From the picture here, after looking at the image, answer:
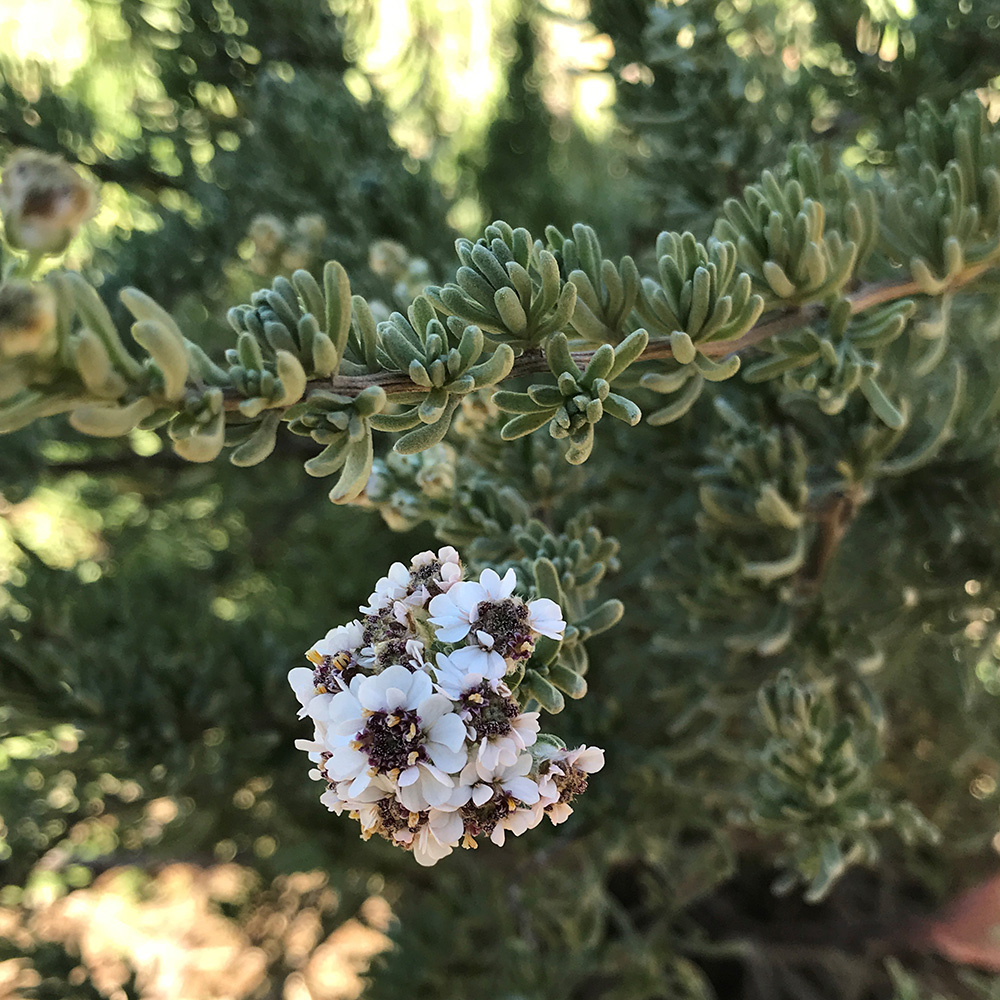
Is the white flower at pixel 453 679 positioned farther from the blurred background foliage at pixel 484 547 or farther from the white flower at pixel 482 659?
the blurred background foliage at pixel 484 547

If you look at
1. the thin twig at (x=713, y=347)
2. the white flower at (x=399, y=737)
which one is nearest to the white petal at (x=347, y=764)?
the white flower at (x=399, y=737)

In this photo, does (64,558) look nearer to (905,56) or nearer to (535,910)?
(535,910)

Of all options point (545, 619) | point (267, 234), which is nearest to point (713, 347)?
point (545, 619)

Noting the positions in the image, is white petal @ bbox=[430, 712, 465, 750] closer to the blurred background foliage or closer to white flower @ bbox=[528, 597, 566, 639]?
white flower @ bbox=[528, 597, 566, 639]

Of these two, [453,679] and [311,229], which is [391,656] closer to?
[453,679]

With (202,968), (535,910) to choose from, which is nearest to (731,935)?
(535,910)

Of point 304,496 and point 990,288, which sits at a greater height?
point 990,288
